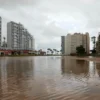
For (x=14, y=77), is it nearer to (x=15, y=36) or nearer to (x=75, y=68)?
(x=75, y=68)

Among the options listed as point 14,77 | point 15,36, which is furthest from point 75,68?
point 15,36

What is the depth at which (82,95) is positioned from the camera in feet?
24.1

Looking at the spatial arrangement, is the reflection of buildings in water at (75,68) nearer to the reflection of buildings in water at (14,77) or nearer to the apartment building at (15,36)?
the reflection of buildings in water at (14,77)

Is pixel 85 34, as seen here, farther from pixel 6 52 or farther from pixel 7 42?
pixel 6 52

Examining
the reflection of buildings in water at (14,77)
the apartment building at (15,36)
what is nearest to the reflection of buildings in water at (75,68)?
the reflection of buildings in water at (14,77)

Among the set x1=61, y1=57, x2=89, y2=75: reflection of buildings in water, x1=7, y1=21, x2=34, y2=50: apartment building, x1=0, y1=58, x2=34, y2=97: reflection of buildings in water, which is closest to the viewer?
x1=0, y1=58, x2=34, y2=97: reflection of buildings in water

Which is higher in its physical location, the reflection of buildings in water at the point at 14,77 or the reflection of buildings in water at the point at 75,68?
the reflection of buildings in water at the point at 14,77

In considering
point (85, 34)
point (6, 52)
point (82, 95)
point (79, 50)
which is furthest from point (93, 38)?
point (82, 95)

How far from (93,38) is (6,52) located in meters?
62.0

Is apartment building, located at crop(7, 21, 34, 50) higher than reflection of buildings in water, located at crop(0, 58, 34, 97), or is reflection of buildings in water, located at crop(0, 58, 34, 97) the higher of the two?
apartment building, located at crop(7, 21, 34, 50)

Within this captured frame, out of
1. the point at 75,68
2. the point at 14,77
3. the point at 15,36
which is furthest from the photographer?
the point at 15,36

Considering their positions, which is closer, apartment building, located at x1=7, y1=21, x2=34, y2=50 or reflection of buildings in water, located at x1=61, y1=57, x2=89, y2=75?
reflection of buildings in water, located at x1=61, y1=57, x2=89, y2=75

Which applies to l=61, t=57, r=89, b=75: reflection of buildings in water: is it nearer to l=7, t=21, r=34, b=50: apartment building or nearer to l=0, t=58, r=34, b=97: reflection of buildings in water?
l=0, t=58, r=34, b=97: reflection of buildings in water

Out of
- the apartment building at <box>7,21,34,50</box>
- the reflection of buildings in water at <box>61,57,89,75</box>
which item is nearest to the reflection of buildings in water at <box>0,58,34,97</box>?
the reflection of buildings in water at <box>61,57,89,75</box>
